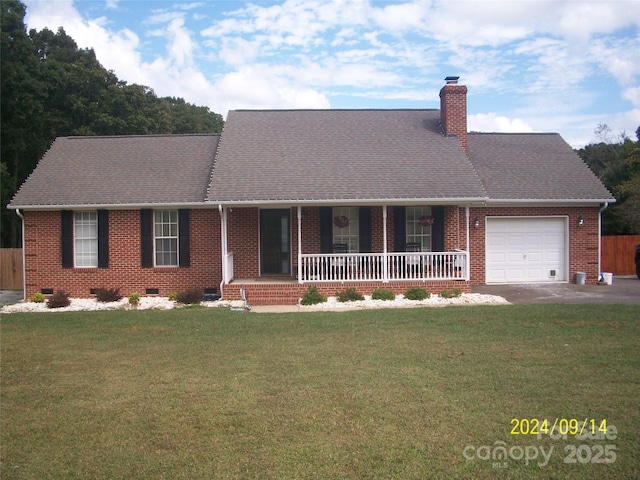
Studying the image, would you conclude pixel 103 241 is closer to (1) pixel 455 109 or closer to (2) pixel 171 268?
(2) pixel 171 268

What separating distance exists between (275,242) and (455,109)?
7.20m

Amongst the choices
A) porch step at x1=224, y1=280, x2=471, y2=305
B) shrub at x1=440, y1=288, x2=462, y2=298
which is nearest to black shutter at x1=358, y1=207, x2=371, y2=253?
porch step at x1=224, y1=280, x2=471, y2=305

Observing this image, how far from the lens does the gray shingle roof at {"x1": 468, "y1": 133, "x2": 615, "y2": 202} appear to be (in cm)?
1639

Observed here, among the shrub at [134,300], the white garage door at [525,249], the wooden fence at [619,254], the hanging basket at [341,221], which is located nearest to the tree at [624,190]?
the wooden fence at [619,254]

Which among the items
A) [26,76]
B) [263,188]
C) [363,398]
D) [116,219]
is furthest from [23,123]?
[363,398]

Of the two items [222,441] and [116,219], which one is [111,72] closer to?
[116,219]

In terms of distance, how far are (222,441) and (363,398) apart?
1.78m

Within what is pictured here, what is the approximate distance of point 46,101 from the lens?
29.5 metres

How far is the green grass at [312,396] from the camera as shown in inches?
183

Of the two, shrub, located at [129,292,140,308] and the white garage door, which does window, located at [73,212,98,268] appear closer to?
shrub, located at [129,292,140,308]

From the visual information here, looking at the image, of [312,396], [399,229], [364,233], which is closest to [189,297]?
[364,233]

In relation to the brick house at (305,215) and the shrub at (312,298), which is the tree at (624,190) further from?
the shrub at (312,298)

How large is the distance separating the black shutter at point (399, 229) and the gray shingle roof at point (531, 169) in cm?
276

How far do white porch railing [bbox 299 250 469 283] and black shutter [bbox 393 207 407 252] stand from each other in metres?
0.67
